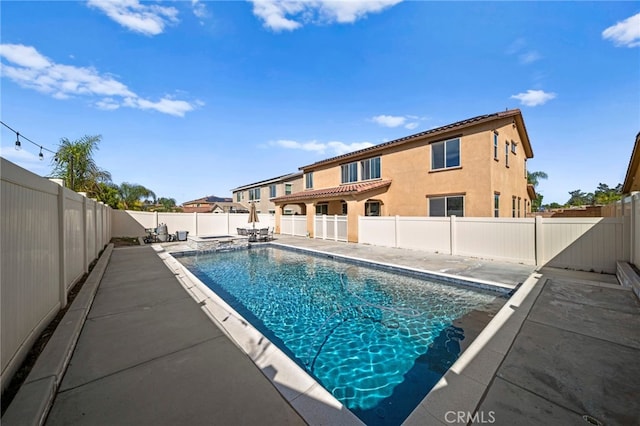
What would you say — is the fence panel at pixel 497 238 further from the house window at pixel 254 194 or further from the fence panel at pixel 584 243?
the house window at pixel 254 194

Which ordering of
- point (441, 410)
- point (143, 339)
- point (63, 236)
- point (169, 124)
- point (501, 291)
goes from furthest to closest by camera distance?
point (169, 124), point (501, 291), point (63, 236), point (143, 339), point (441, 410)

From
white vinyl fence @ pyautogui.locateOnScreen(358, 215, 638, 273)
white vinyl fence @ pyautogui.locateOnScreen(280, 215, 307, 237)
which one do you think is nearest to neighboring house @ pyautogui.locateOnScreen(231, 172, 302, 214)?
white vinyl fence @ pyautogui.locateOnScreen(280, 215, 307, 237)

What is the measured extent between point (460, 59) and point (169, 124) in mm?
19770

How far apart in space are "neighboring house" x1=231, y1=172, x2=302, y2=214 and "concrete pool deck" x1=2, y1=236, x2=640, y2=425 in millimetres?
22681

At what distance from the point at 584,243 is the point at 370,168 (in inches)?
461

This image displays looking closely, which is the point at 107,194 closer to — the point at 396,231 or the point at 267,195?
the point at 267,195

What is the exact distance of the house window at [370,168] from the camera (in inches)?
680

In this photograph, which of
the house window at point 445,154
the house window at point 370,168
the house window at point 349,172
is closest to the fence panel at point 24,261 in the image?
→ the house window at point 445,154

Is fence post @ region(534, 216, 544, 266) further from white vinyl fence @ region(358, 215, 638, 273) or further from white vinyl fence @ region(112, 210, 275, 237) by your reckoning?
white vinyl fence @ region(112, 210, 275, 237)

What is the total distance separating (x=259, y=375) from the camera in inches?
115

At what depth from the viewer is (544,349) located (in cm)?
349

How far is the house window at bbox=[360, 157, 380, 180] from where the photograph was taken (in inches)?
680

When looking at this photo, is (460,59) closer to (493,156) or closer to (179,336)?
(493,156)

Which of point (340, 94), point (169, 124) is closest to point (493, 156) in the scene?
point (340, 94)
